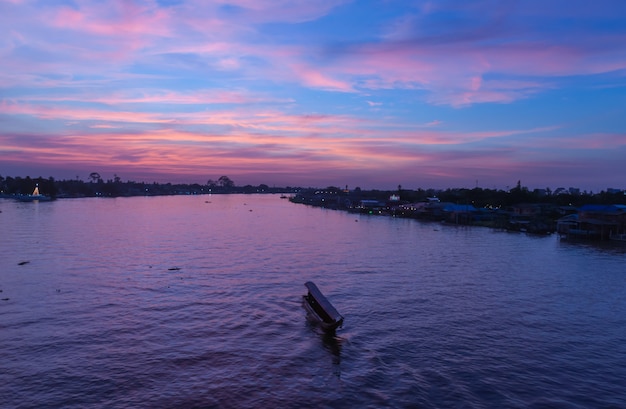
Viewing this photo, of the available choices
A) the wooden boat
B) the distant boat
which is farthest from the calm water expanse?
the distant boat

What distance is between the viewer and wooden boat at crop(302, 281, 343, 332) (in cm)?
1565

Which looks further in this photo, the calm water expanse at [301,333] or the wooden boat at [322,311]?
the wooden boat at [322,311]

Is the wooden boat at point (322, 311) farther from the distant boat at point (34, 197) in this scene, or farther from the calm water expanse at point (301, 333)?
the distant boat at point (34, 197)

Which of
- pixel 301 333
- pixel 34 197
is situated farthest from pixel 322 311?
pixel 34 197

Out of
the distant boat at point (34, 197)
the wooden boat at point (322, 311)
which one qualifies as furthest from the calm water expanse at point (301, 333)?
the distant boat at point (34, 197)

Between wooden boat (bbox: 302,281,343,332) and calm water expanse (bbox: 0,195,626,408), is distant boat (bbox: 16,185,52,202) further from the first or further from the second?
wooden boat (bbox: 302,281,343,332)

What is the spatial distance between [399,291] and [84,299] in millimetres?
14482

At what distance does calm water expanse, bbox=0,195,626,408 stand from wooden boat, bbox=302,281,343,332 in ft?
1.50

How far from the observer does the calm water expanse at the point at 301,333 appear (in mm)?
11461

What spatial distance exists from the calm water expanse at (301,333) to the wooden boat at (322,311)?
1.50 ft

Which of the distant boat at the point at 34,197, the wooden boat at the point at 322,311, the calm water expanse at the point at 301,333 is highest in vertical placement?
the distant boat at the point at 34,197

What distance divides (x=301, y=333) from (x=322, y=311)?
3.73ft

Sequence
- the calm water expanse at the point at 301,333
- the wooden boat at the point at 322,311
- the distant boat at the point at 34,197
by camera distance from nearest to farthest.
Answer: the calm water expanse at the point at 301,333
the wooden boat at the point at 322,311
the distant boat at the point at 34,197

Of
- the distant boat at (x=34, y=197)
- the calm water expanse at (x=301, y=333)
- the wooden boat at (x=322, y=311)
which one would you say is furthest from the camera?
the distant boat at (x=34, y=197)
